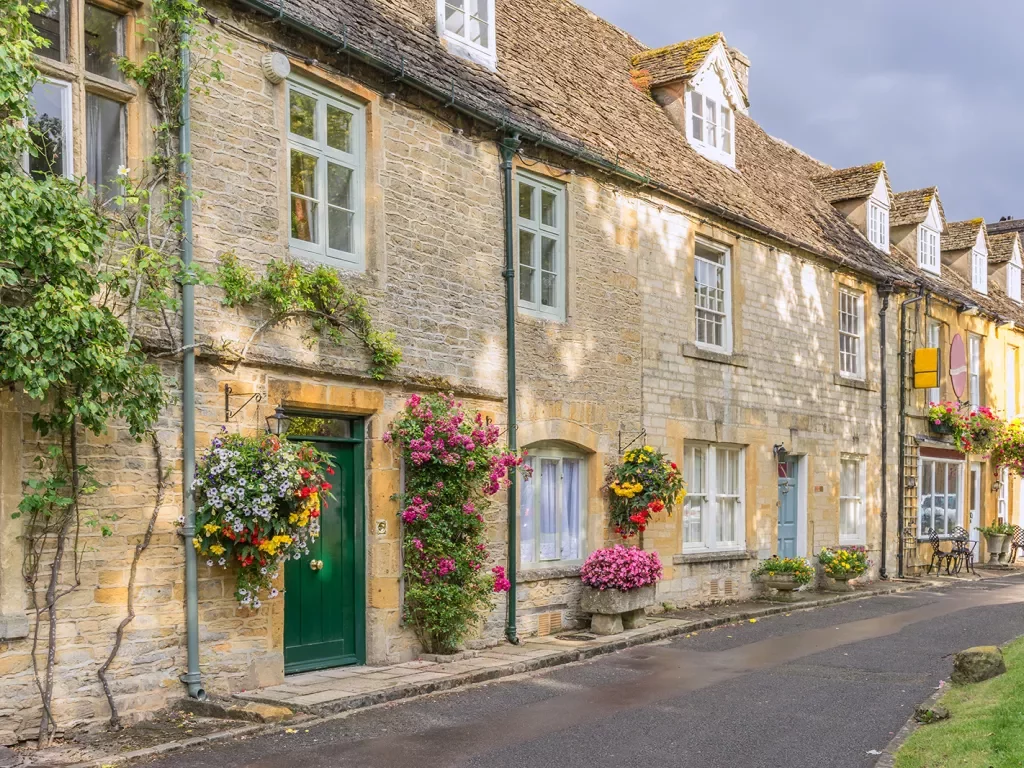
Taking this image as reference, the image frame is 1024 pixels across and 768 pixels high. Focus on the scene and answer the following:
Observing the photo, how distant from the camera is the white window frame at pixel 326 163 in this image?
10.4 m

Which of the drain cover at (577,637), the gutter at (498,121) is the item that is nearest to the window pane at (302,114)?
the gutter at (498,121)

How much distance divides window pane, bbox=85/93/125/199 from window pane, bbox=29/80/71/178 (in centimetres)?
26

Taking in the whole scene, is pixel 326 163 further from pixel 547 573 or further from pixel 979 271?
pixel 979 271

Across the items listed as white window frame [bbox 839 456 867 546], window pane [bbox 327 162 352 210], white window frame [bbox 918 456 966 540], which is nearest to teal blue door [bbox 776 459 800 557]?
white window frame [bbox 839 456 867 546]

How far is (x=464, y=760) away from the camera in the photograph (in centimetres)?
759

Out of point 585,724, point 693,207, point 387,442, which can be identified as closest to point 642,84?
point 693,207

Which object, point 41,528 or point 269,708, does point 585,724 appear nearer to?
point 269,708

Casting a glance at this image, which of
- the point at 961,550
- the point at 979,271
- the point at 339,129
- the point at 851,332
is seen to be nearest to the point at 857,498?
the point at 851,332

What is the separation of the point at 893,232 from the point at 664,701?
62.1 ft

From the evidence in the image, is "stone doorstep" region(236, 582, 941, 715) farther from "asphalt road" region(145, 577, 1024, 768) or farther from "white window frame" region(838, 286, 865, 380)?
"white window frame" region(838, 286, 865, 380)

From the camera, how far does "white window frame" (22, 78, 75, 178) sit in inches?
328

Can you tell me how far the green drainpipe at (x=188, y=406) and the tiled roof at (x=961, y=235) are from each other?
945 inches

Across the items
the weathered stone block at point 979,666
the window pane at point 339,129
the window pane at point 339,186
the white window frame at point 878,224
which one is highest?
the white window frame at point 878,224

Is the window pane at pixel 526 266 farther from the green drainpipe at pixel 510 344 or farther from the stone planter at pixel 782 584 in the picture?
the stone planter at pixel 782 584
